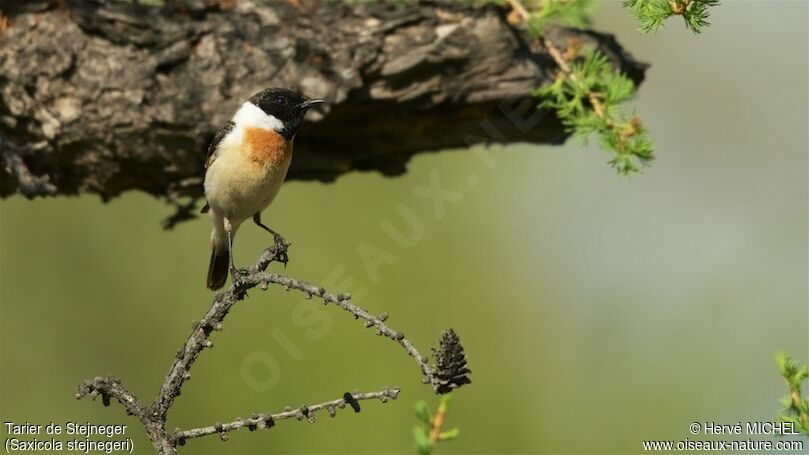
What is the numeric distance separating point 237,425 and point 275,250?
73 centimetres

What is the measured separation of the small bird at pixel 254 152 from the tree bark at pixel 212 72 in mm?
68

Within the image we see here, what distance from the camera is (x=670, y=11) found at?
320cm

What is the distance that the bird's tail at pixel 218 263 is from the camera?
5.49m

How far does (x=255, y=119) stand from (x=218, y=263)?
121 cm

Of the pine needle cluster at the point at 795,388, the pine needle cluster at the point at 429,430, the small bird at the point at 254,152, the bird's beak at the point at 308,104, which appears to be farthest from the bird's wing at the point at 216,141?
the pine needle cluster at the point at 795,388

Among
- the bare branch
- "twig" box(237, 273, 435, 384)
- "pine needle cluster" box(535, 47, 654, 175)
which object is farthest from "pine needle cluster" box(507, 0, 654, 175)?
the bare branch

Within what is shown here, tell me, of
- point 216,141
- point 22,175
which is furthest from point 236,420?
point 22,175

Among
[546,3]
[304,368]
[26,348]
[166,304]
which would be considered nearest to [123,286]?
[166,304]

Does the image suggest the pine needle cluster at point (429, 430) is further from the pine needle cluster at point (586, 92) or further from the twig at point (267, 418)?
the pine needle cluster at point (586, 92)

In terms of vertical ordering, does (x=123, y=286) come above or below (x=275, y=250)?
above

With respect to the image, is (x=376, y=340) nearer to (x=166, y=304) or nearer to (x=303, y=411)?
(x=166, y=304)

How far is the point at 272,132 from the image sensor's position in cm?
469

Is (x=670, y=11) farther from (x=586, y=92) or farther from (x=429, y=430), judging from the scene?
(x=429, y=430)

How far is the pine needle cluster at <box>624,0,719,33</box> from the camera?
319 centimetres
